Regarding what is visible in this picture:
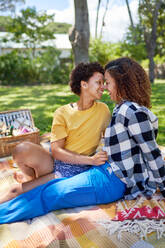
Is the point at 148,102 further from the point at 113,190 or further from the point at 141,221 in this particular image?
the point at 141,221

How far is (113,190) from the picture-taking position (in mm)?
1975

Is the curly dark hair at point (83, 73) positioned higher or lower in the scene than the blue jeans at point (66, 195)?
higher

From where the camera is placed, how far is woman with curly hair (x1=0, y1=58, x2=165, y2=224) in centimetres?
183

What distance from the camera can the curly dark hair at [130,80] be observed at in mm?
1938

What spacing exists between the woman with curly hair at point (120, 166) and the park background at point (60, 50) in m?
3.35

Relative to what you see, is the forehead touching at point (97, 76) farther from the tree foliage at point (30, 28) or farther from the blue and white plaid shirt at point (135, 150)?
the tree foliage at point (30, 28)

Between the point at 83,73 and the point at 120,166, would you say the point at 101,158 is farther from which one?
the point at 83,73

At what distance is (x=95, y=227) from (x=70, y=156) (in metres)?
0.65

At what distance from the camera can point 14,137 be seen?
3314mm

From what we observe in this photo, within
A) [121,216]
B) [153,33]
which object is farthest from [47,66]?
[121,216]

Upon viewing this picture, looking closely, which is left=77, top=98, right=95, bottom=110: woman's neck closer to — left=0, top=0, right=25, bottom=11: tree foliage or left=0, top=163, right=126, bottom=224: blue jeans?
left=0, top=163, right=126, bottom=224: blue jeans

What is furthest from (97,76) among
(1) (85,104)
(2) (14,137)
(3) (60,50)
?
(3) (60,50)

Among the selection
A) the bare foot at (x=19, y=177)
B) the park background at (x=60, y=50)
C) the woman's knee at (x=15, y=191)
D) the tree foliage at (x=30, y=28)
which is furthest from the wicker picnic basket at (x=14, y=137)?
the tree foliage at (x=30, y=28)

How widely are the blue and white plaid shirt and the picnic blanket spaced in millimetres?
159
